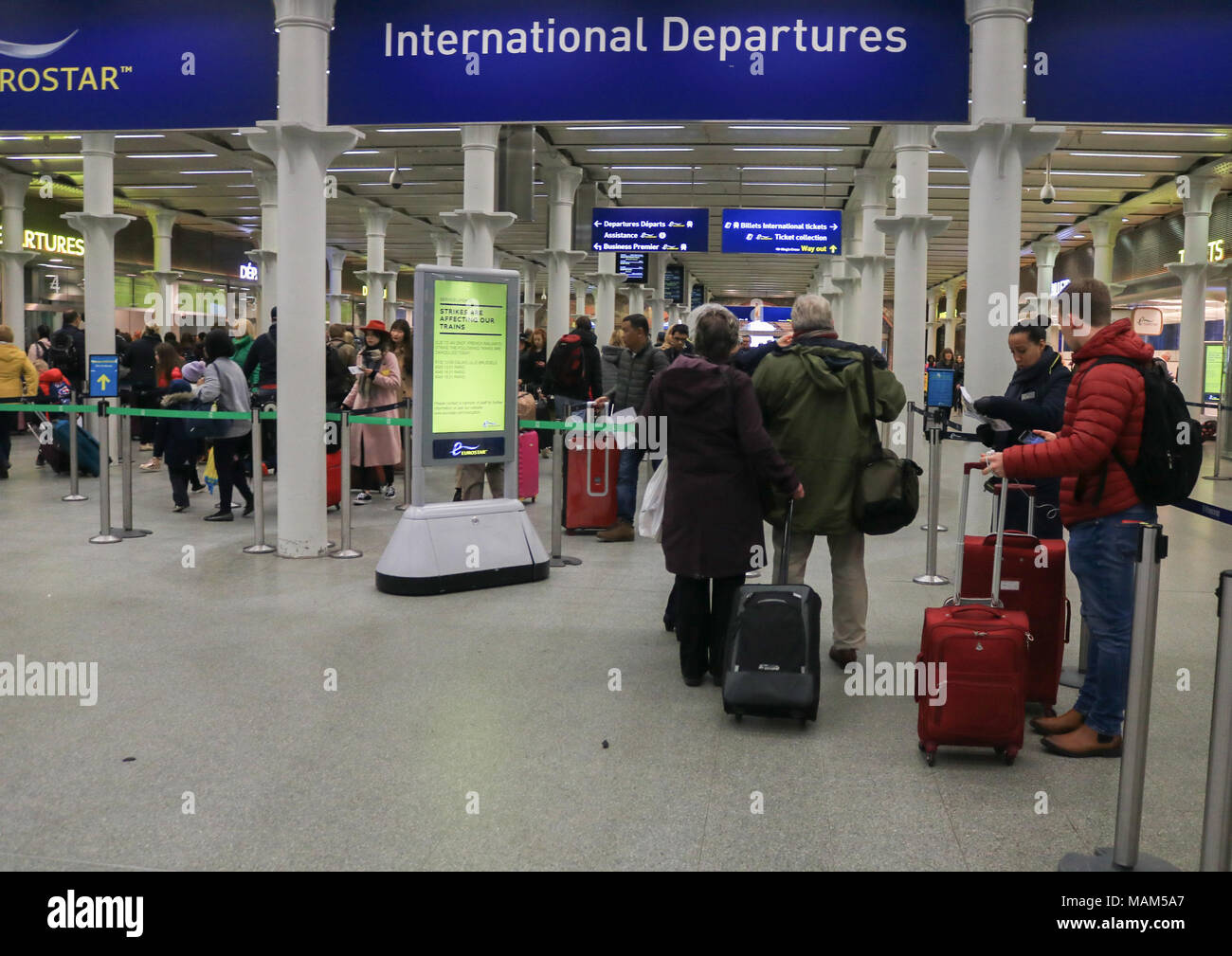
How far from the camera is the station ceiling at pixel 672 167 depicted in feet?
56.2

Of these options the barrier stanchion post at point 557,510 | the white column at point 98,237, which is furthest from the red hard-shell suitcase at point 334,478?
the white column at point 98,237

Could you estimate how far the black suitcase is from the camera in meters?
4.50

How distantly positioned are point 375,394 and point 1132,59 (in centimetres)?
674

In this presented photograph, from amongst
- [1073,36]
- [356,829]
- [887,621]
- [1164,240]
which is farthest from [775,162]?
[356,829]

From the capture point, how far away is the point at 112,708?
4.64 metres

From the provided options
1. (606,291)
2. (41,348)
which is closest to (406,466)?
(41,348)

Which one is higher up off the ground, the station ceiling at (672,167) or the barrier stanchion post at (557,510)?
the station ceiling at (672,167)

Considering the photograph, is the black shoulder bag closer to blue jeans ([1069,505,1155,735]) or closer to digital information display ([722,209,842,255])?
blue jeans ([1069,505,1155,735])

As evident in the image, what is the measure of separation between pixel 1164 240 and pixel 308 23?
20777 mm

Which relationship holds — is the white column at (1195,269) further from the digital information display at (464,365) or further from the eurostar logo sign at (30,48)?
the eurostar logo sign at (30,48)

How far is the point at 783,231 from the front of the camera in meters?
18.3

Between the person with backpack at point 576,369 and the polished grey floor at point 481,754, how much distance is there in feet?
13.2

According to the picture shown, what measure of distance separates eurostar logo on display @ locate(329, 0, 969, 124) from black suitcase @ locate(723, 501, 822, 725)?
3.61 meters

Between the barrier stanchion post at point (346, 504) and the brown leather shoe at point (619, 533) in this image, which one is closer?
the barrier stanchion post at point (346, 504)
